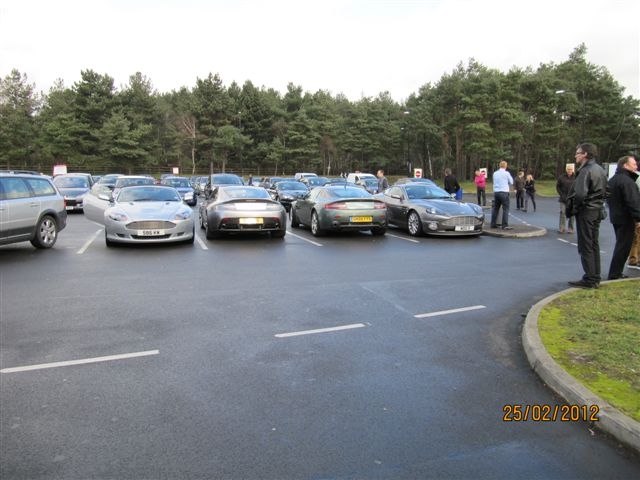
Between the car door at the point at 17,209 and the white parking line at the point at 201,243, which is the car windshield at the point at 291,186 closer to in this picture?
the white parking line at the point at 201,243

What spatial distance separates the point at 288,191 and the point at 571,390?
22.2 m

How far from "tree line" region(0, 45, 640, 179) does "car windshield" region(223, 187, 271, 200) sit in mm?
45381

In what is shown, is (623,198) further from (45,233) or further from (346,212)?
(45,233)

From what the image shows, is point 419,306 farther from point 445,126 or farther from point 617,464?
point 445,126

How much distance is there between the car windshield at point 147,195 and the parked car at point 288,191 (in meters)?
10.8

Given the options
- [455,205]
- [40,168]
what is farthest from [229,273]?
[40,168]

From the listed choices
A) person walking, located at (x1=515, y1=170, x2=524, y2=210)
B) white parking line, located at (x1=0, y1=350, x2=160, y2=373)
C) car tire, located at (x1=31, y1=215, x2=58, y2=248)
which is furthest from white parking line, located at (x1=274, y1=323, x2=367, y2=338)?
person walking, located at (x1=515, y1=170, x2=524, y2=210)

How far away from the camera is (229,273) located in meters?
8.77

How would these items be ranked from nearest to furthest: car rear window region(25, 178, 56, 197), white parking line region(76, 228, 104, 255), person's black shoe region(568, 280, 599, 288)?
person's black shoe region(568, 280, 599, 288) → white parking line region(76, 228, 104, 255) → car rear window region(25, 178, 56, 197)

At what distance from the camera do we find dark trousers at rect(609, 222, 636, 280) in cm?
773

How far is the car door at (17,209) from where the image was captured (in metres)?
10.2

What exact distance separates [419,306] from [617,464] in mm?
3684

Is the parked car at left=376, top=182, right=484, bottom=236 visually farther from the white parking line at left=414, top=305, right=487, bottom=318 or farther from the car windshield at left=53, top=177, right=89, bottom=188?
the car windshield at left=53, top=177, right=89, bottom=188
